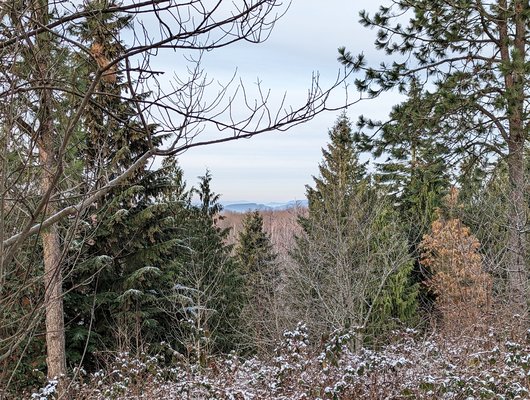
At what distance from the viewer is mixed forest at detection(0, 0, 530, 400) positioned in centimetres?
225

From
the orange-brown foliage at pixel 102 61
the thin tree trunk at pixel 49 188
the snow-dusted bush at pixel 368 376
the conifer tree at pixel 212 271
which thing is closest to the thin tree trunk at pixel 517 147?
the snow-dusted bush at pixel 368 376

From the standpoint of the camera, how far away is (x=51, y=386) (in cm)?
580

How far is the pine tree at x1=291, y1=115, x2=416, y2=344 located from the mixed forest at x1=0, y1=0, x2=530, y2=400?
0.08 m

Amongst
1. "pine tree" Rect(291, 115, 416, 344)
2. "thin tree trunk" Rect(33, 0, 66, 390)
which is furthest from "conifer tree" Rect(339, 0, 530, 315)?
"thin tree trunk" Rect(33, 0, 66, 390)

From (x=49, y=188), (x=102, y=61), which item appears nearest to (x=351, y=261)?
(x=102, y=61)

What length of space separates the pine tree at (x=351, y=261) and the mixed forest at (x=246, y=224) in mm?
78

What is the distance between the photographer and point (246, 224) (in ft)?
72.0

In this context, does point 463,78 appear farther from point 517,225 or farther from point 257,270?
point 257,270

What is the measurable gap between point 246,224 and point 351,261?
9.10 metres

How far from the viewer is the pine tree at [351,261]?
13.1 meters

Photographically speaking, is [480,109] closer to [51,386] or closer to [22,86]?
[51,386]

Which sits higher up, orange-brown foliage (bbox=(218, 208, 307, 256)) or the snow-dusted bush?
orange-brown foliage (bbox=(218, 208, 307, 256))

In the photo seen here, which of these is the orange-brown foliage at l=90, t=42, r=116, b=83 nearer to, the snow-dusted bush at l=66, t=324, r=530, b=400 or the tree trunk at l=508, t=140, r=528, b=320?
the snow-dusted bush at l=66, t=324, r=530, b=400

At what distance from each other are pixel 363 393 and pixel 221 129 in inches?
155
